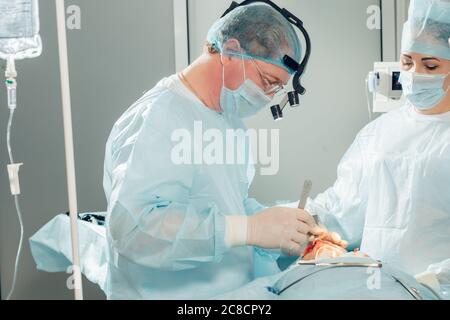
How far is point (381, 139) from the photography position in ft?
5.68

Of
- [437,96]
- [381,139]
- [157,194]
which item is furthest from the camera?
[381,139]

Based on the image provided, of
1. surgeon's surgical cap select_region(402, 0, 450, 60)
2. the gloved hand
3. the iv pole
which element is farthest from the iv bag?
surgeon's surgical cap select_region(402, 0, 450, 60)

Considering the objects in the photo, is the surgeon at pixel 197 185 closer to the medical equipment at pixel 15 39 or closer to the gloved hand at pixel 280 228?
the gloved hand at pixel 280 228

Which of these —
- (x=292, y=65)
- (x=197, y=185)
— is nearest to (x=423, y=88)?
(x=292, y=65)

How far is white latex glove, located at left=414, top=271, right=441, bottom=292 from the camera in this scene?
4.61ft

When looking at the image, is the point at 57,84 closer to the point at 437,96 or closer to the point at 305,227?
the point at 305,227

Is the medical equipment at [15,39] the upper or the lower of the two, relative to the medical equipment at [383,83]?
upper

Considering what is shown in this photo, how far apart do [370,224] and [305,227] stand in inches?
12.3

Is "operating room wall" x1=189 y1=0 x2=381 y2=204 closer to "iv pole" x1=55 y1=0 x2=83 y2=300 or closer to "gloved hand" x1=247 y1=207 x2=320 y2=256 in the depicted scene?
"gloved hand" x1=247 y1=207 x2=320 y2=256

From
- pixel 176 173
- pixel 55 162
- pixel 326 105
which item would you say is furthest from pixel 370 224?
pixel 55 162

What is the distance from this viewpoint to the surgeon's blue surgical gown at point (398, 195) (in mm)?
1579

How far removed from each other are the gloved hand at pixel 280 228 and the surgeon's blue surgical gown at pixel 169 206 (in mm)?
78

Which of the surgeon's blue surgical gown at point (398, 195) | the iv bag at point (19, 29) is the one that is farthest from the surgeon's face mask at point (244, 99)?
the iv bag at point (19, 29)

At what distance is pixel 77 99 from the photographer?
1665 mm
